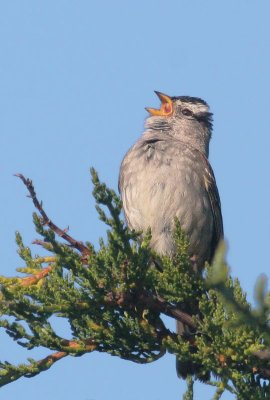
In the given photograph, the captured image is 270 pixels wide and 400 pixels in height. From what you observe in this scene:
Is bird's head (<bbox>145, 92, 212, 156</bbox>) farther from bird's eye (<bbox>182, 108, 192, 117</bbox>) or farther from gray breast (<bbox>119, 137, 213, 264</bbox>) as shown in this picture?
gray breast (<bbox>119, 137, 213, 264</bbox>)

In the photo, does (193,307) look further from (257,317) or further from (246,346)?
(257,317)

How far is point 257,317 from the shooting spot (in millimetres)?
2061

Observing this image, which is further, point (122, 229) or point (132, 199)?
point (132, 199)

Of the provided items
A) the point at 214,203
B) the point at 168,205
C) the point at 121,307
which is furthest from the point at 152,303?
the point at 214,203

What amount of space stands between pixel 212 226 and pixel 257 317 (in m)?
4.23

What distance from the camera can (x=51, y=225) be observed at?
3.70 meters

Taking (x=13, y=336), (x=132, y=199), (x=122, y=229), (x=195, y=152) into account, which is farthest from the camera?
(x=195, y=152)

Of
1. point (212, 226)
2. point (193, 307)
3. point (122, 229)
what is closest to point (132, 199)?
point (212, 226)

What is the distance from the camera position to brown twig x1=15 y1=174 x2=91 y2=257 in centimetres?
348

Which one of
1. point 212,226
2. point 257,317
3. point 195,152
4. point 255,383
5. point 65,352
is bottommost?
point 257,317

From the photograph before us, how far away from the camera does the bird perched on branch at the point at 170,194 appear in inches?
230

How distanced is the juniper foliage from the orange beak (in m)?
3.08

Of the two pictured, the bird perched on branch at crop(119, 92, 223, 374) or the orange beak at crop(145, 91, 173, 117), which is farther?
the orange beak at crop(145, 91, 173, 117)

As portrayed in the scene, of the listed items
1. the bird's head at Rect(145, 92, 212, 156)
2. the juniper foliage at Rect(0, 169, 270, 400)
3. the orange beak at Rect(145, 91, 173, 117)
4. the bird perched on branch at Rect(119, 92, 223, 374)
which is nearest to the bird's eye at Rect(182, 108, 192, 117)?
the bird's head at Rect(145, 92, 212, 156)
